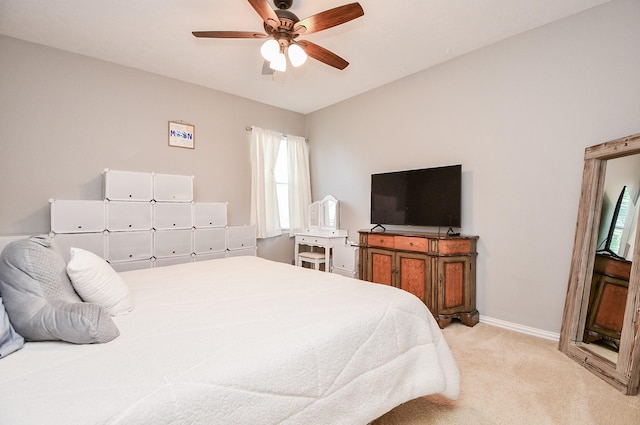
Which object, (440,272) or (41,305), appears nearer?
(41,305)

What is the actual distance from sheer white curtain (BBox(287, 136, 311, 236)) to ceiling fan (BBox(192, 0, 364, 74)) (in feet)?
7.85

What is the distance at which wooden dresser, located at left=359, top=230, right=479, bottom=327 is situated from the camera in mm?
2807

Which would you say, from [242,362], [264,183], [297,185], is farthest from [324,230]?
[242,362]

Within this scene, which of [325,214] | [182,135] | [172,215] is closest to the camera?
[172,215]

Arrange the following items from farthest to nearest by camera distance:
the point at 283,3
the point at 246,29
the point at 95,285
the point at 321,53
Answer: the point at 246,29
the point at 321,53
the point at 283,3
the point at 95,285

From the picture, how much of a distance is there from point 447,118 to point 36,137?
4090 mm

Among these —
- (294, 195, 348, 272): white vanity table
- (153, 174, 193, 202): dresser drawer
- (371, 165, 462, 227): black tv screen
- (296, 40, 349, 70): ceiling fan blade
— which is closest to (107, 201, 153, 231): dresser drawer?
(153, 174, 193, 202): dresser drawer

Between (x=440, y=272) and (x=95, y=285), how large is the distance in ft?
8.56

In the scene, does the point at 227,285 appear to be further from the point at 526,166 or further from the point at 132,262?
the point at 526,166

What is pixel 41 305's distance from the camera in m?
1.05

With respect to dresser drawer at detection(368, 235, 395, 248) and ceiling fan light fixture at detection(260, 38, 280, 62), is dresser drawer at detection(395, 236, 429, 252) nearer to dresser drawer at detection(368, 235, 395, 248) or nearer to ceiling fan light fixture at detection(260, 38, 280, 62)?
dresser drawer at detection(368, 235, 395, 248)

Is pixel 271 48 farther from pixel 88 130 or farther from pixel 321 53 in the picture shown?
pixel 88 130

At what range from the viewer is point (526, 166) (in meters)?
2.67

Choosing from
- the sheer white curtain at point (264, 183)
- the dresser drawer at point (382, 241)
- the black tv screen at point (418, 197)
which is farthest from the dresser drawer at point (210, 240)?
the black tv screen at point (418, 197)
